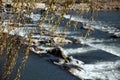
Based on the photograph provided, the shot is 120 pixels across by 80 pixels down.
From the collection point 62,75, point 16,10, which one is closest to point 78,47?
point 62,75

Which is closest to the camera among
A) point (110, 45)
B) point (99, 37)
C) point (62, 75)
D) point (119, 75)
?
point (62, 75)

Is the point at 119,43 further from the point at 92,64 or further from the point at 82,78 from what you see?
the point at 82,78

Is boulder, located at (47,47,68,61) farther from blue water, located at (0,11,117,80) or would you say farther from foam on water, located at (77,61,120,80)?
foam on water, located at (77,61,120,80)

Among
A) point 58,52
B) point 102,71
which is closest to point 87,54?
point 58,52

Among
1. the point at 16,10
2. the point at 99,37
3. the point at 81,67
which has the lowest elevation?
the point at 99,37

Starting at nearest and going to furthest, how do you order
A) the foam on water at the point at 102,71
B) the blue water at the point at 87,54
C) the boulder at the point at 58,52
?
1. the blue water at the point at 87,54
2. the foam on water at the point at 102,71
3. the boulder at the point at 58,52

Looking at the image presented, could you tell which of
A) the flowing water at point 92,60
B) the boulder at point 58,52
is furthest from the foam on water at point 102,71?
the boulder at point 58,52

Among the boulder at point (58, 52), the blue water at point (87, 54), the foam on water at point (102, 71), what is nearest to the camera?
the blue water at point (87, 54)

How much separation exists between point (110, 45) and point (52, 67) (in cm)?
561

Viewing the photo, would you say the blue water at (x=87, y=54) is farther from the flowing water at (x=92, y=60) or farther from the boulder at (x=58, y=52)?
the boulder at (x=58, y=52)

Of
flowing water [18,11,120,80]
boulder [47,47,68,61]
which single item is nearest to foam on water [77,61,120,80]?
flowing water [18,11,120,80]

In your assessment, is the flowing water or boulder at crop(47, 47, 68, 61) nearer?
the flowing water

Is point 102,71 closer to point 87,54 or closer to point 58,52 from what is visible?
point 58,52

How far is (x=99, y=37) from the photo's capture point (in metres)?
17.3
